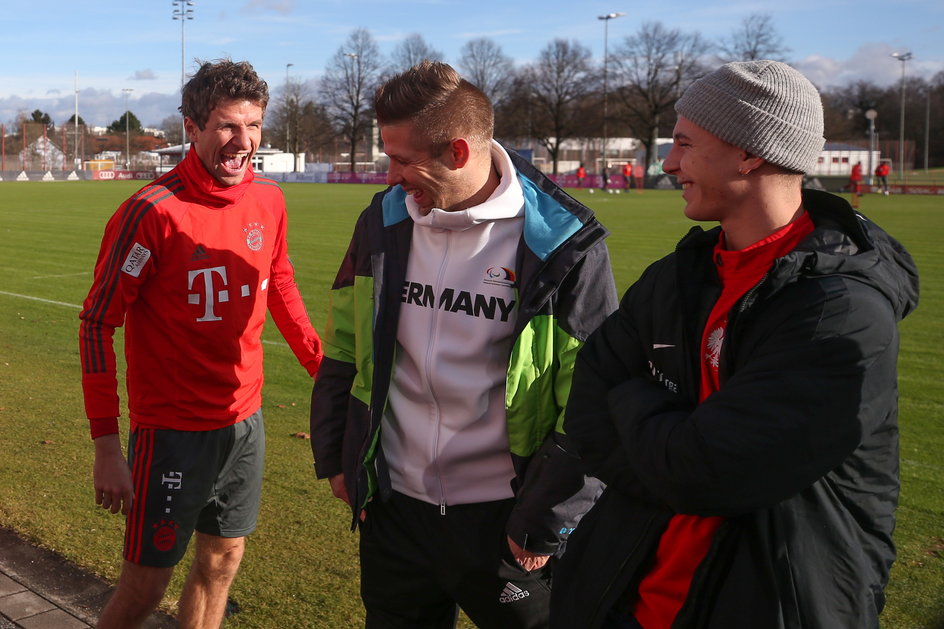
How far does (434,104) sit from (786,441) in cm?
140

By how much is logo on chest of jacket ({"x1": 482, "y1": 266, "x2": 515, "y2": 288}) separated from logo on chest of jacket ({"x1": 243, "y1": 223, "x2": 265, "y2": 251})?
119 cm

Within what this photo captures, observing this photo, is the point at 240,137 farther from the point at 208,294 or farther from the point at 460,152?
the point at 460,152

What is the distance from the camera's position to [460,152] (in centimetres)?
266

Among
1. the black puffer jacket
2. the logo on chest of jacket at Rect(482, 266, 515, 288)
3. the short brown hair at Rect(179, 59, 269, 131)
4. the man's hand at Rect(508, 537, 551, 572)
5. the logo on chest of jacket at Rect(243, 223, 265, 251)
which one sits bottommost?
the man's hand at Rect(508, 537, 551, 572)

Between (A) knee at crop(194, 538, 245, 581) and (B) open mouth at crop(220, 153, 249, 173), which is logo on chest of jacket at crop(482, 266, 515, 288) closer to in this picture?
(B) open mouth at crop(220, 153, 249, 173)

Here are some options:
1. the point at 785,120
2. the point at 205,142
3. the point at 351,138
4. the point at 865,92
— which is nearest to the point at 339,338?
the point at 205,142

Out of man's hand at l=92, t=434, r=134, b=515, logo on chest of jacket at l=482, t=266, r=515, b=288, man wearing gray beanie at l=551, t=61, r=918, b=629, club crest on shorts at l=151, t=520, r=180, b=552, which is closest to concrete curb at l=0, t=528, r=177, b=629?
club crest on shorts at l=151, t=520, r=180, b=552

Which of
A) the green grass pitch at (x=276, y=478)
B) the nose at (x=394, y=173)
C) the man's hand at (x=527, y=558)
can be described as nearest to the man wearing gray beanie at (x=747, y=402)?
the man's hand at (x=527, y=558)

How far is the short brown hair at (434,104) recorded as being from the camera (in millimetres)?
2607

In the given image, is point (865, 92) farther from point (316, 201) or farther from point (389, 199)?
point (389, 199)

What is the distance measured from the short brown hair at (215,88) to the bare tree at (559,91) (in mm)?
74164

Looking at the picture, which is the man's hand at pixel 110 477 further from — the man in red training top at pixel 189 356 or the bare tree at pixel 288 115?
the bare tree at pixel 288 115

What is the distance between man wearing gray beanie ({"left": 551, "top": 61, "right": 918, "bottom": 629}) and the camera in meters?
1.66

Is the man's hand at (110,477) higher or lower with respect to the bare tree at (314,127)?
lower
